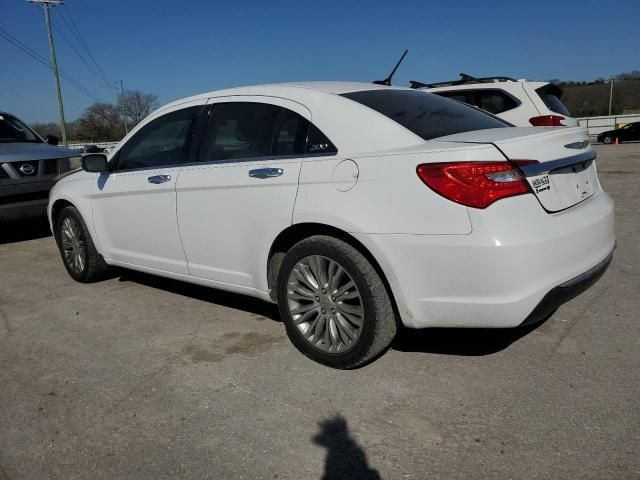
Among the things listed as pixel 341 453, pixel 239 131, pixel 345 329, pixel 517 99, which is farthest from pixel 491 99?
pixel 341 453

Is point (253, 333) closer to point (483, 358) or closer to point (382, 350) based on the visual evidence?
point (382, 350)

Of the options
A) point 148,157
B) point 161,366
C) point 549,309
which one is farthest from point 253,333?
point 549,309

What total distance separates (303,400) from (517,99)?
647 cm

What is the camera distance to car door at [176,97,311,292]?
3.32 m

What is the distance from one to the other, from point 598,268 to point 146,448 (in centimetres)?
248

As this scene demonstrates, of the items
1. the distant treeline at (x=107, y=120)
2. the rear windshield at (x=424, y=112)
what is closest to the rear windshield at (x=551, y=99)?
the rear windshield at (x=424, y=112)

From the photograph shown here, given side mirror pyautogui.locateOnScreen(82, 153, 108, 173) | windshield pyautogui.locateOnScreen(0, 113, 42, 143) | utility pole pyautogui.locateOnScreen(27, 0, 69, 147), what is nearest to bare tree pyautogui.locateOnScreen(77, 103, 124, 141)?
utility pole pyautogui.locateOnScreen(27, 0, 69, 147)

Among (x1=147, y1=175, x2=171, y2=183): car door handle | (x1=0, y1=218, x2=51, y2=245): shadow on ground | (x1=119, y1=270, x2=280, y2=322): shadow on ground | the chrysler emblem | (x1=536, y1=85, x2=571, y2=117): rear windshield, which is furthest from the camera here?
(x1=536, y1=85, x2=571, y2=117): rear windshield

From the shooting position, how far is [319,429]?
261 cm

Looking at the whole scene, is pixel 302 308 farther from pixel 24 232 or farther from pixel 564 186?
pixel 24 232

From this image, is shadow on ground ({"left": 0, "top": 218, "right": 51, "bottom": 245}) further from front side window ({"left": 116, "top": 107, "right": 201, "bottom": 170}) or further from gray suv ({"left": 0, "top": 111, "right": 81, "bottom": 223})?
front side window ({"left": 116, "top": 107, "right": 201, "bottom": 170})

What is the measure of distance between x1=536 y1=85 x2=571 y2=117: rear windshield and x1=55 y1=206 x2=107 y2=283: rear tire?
6245 millimetres

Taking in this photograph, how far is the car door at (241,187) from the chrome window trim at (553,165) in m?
1.25

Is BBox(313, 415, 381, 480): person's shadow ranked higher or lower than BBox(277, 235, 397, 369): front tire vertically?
lower
